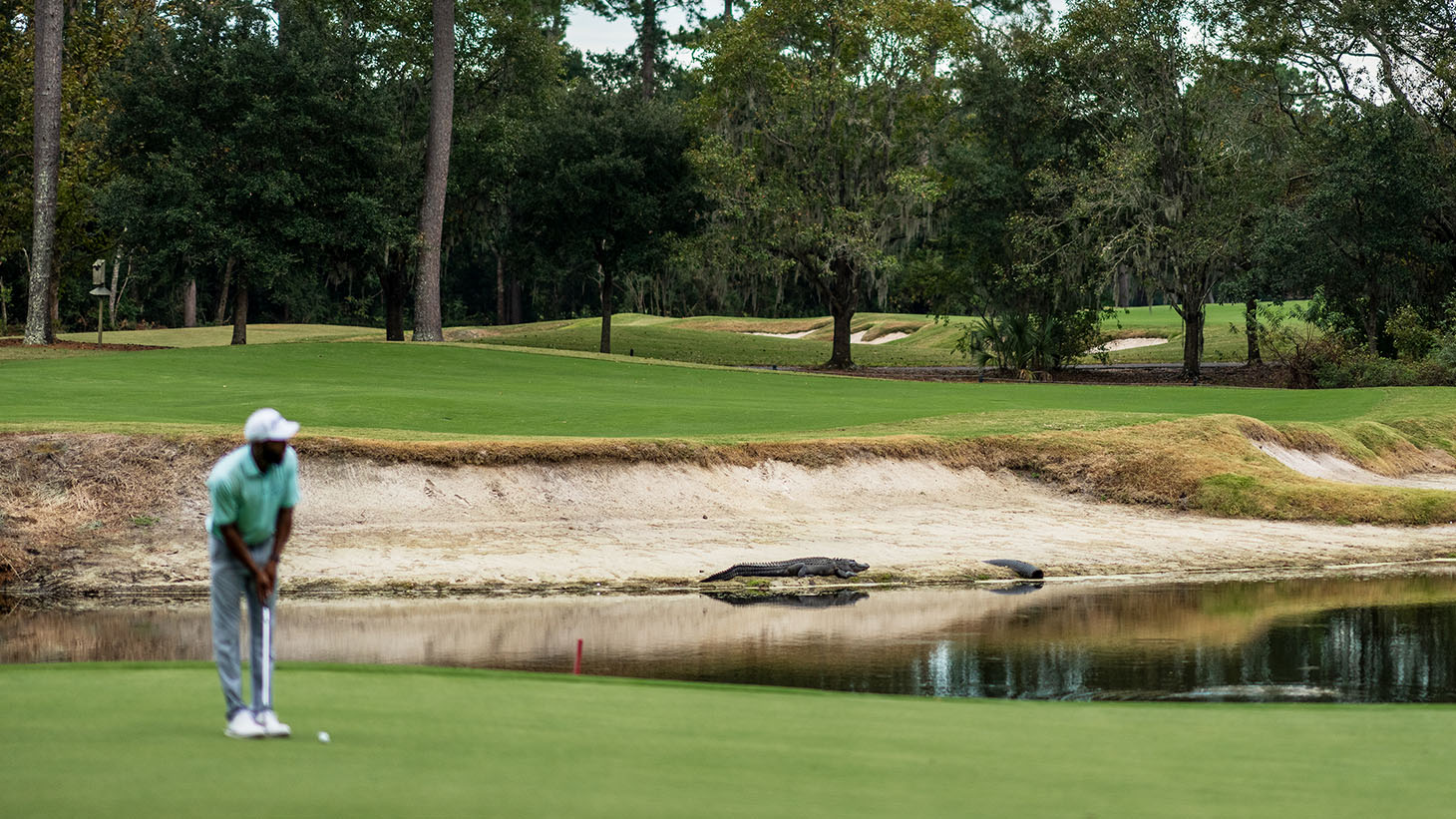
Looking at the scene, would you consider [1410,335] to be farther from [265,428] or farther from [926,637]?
[265,428]

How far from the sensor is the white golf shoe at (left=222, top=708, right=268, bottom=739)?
682 cm

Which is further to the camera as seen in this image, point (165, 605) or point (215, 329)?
point (215, 329)

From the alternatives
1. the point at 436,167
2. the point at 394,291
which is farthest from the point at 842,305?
the point at 394,291

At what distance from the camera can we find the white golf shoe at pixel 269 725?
688cm

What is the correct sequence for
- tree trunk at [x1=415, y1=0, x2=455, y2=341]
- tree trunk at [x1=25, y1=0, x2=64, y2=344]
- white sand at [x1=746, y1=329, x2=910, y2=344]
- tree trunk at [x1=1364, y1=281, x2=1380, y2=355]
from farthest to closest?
white sand at [x1=746, y1=329, x2=910, y2=344] < tree trunk at [x1=415, y1=0, x2=455, y2=341] < tree trunk at [x1=1364, y1=281, x2=1380, y2=355] < tree trunk at [x1=25, y1=0, x2=64, y2=344]

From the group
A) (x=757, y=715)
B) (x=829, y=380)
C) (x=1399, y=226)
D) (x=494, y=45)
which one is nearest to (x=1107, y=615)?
(x=757, y=715)

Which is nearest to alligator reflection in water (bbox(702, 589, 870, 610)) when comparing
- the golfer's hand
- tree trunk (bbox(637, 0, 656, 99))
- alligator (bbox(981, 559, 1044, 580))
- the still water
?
the still water

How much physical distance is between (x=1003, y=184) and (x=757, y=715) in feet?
145

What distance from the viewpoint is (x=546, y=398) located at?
3081 centimetres

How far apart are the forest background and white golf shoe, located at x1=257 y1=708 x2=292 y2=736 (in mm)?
37957

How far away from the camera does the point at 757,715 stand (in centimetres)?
845

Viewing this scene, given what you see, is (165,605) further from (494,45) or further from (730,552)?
(494,45)

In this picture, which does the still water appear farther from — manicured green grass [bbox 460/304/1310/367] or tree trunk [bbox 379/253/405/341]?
manicured green grass [bbox 460/304/1310/367]

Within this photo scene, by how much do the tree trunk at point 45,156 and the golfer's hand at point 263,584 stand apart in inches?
1622
